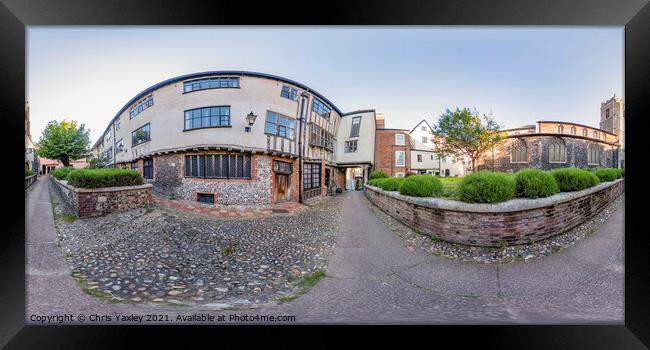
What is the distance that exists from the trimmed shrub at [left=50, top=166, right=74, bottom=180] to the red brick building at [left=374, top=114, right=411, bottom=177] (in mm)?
3317

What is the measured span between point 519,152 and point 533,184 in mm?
330

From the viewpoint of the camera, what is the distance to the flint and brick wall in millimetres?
1818

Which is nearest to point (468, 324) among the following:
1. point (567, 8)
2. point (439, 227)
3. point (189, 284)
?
point (439, 227)

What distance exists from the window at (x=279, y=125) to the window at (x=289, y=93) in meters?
0.21

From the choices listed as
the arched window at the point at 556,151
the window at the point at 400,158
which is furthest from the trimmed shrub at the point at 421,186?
the arched window at the point at 556,151

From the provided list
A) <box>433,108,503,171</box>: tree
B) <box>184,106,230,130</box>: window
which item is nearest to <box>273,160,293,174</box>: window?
<box>184,106,230,130</box>: window

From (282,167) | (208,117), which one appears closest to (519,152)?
(282,167)

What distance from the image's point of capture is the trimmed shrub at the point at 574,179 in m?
1.80

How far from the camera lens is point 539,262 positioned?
1.72 meters

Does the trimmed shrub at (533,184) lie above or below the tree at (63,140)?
below

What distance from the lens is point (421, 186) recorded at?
1.91 m

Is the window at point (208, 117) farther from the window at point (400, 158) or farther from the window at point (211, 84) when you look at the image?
the window at point (400, 158)

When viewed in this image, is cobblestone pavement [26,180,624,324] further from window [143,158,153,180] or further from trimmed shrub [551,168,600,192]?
window [143,158,153,180]

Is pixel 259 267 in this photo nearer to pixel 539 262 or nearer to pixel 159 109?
pixel 159 109
